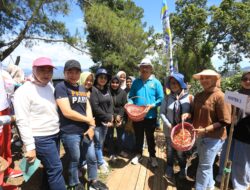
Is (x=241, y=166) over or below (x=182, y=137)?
below

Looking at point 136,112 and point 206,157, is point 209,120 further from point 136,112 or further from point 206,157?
point 136,112

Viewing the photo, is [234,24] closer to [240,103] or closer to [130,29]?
[130,29]

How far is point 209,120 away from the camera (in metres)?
2.95

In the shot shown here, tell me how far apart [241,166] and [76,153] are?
213cm

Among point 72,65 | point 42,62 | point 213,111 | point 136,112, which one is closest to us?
point 42,62

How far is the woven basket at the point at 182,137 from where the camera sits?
9.90 feet

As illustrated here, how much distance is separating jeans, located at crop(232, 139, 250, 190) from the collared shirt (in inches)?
18.2

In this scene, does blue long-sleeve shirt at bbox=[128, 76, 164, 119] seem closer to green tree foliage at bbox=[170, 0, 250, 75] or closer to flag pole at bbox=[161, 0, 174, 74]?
flag pole at bbox=[161, 0, 174, 74]

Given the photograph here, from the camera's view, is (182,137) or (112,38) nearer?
(182,137)

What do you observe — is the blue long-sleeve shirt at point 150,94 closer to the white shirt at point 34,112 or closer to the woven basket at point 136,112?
the woven basket at point 136,112

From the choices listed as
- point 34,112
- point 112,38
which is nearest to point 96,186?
point 34,112

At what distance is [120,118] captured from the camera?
4176mm

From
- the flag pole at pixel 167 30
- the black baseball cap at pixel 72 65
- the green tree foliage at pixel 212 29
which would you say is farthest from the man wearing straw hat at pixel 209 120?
the green tree foliage at pixel 212 29

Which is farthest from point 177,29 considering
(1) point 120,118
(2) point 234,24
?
(1) point 120,118
